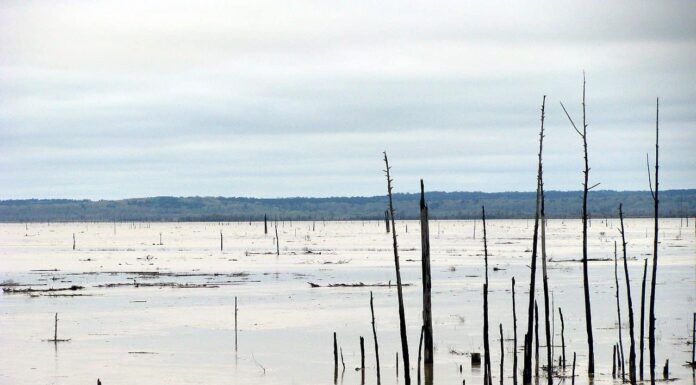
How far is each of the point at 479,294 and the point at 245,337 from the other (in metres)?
15.3

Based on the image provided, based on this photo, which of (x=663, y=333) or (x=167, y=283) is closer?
(x=663, y=333)

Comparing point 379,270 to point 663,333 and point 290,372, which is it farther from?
point 290,372

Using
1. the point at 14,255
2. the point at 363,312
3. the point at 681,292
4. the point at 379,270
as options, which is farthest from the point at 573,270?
the point at 14,255

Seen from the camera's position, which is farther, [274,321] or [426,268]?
[274,321]

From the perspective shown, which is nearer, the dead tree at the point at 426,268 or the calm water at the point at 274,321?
the dead tree at the point at 426,268

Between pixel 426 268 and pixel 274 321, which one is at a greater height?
pixel 426 268

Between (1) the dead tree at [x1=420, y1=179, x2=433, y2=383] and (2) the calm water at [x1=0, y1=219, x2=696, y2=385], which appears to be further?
(2) the calm water at [x1=0, y1=219, x2=696, y2=385]

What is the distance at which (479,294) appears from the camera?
44.9m

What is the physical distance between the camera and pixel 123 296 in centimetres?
4584

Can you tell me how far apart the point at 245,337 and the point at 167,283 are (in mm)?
22147

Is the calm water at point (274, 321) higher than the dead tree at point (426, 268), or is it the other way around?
the dead tree at point (426, 268)

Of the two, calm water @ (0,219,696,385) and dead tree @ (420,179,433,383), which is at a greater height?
dead tree @ (420,179,433,383)

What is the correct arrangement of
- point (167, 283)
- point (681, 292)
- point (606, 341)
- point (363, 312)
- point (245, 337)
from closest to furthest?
point (606, 341) → point (245, 337) → point (363, 312) → point (681, 292) → point (167, 283)

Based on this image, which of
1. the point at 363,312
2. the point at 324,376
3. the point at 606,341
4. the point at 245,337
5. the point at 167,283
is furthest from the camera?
the point at 167,283
